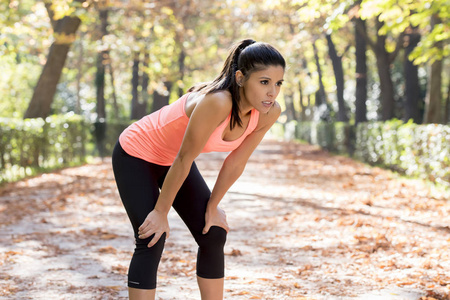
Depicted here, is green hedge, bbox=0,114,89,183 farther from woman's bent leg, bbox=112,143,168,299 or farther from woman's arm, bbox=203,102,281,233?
woman's arm, bbox=203,102,281,233

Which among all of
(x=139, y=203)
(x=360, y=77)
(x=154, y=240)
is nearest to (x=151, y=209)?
(x=139, y=203)

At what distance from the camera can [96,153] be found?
21203mm

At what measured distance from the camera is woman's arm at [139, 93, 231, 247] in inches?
110

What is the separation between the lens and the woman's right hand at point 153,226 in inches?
116

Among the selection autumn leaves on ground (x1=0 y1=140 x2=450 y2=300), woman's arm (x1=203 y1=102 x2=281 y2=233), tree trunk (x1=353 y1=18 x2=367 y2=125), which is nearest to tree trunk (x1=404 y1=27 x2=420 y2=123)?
tree trunk (x1=353 y1=18 x2=367 y2=125)

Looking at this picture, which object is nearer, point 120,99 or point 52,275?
point 52,275

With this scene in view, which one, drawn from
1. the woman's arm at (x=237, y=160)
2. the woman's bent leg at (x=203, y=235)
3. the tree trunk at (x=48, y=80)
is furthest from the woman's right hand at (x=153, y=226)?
the tree trunk at (x=48, y=80)

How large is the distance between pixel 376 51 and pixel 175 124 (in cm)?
1823

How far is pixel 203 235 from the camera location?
3.19 meters

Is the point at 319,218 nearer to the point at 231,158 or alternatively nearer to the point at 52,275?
the point at 52,275

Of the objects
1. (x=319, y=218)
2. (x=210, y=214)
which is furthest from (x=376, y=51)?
(x=210, y=214)

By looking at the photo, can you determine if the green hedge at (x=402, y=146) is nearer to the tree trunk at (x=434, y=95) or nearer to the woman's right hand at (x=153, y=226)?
the tree trunk at (x=434, y=95)

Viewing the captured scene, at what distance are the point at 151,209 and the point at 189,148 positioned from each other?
1.40 ft

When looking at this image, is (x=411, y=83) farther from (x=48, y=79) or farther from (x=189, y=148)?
(x=189, y=148)
